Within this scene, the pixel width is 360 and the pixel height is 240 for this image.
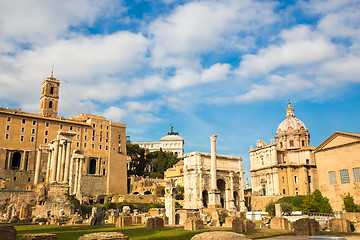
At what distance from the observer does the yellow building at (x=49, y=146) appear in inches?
2146

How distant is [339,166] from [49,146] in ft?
138

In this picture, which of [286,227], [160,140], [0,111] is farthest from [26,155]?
[160,140]

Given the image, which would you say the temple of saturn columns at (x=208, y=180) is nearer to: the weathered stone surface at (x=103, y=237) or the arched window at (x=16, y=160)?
the arched window at (x=16, y=160)

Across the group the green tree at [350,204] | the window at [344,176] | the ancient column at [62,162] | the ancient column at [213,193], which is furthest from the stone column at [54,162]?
the window at [344,176]

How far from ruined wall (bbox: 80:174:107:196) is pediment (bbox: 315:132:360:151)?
38.6 metres

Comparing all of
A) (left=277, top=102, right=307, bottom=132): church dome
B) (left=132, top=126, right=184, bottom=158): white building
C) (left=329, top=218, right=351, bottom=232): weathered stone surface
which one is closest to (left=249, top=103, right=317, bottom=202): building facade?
(left=277, top=102, right=307, bottom=132): church dome

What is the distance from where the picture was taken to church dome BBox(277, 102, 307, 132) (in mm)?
62031

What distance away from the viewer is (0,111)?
5662 centimetres

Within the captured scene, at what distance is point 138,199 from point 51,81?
114ft

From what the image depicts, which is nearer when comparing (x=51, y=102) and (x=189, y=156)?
(x=189, y=156)

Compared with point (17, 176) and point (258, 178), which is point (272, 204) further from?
point (17, 176)

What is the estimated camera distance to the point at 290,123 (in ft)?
207

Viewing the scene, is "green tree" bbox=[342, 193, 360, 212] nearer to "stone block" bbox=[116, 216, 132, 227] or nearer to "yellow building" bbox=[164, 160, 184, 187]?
"stone block" bbox=[116, 216, 132, 227]

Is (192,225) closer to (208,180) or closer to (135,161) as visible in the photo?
(208,180)
